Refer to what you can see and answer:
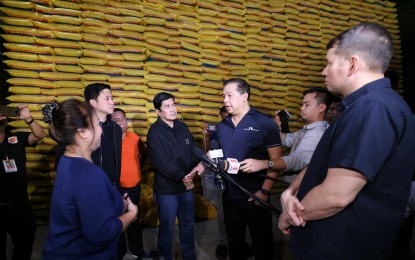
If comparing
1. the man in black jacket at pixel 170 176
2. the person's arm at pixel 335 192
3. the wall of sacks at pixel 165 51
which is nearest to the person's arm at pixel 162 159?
the man in black jacket at pixel 170 176

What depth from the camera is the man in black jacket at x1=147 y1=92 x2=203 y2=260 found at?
8.00ft

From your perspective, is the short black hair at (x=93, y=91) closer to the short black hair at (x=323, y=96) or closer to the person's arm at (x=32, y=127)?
the person's arm at (x=32, y=127)

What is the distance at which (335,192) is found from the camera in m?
0.86

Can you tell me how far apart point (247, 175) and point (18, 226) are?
2028mm

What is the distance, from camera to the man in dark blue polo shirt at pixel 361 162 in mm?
845

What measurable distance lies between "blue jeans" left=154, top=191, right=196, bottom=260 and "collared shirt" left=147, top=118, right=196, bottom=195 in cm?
9

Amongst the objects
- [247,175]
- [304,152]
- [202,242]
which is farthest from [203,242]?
[304,152]

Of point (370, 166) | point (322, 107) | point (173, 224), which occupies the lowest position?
point (173, 224)

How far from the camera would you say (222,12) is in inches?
170

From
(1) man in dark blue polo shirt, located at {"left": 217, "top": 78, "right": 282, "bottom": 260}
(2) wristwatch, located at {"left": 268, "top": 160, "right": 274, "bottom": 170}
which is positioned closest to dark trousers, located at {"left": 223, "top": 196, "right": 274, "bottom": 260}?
(1) man in dark blue polo shirt, located at {"left": 217, "top": 78, "right": 282, "bottom": 260}

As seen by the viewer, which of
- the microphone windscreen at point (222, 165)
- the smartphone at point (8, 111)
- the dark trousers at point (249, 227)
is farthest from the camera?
the smartphone at point (8, 111)

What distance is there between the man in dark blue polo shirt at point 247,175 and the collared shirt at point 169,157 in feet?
1.83

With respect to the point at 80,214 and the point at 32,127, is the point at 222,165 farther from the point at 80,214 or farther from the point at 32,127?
the point at 32,127

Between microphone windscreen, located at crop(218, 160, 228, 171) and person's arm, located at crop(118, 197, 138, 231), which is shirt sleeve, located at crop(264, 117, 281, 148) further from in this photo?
person's arm, located at crop(118, 197, 138, 231)
